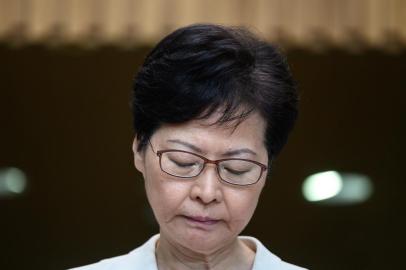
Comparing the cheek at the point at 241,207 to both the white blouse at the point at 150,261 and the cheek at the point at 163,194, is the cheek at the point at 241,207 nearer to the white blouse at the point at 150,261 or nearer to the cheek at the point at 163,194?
the cheek at the point at 163,194

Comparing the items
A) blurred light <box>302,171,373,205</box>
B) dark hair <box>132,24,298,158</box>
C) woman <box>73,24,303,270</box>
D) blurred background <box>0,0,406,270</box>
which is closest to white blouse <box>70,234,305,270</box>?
woman <box>73,24,303,270</box>

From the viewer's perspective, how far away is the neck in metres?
1.62

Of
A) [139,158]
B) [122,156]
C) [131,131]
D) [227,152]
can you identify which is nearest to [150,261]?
[139,158]

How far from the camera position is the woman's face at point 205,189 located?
1452 millimetres

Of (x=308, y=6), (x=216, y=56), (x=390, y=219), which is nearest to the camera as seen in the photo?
(x=216, y=56)

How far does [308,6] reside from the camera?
3.94 m

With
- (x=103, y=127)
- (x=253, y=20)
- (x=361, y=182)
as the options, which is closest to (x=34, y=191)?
(x=103, y=127)

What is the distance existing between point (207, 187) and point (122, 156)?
2.89 metres

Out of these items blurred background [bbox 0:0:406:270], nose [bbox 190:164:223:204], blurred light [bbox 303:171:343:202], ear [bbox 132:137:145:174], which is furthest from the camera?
blurred light [bbox 303:171:343:202]

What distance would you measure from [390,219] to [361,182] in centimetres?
25

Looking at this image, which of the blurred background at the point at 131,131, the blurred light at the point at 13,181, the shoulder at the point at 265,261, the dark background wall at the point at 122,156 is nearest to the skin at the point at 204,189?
the shoulder at the point at 265,261

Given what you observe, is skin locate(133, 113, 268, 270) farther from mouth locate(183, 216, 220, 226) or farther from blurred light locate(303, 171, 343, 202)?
blurred light locate(303, 171, 343, 202)

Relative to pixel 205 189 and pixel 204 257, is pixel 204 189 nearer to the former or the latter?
pixel 205 189

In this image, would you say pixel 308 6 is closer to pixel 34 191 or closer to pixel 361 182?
pixel 361 182
